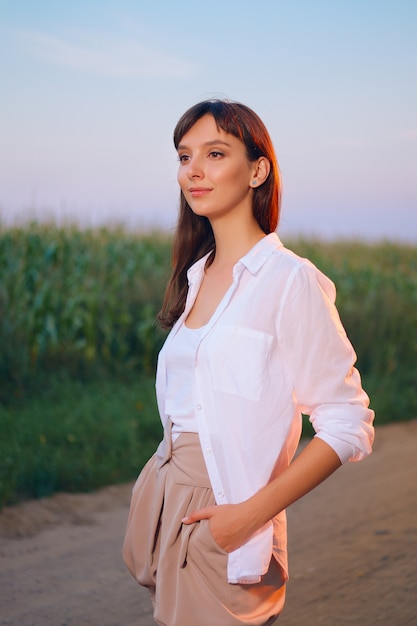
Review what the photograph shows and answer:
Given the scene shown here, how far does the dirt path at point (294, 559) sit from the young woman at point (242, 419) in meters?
1.92

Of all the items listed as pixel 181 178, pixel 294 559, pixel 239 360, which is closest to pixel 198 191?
pixel 181 178

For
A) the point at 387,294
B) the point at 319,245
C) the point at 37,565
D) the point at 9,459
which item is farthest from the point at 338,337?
the point at 319,245

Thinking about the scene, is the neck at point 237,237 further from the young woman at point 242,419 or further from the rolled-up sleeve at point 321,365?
the rolled-up sleeve at point 321,365

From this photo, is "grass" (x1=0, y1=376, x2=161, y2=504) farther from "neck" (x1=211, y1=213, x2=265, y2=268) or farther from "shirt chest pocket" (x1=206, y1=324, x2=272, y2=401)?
"shirt chest pocket" (x1=206, y1=324, x2=272, y2=401)

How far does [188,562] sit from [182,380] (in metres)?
0.44

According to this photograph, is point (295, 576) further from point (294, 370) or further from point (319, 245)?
point (319, 245)

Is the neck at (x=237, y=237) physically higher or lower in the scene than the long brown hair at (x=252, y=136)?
lower

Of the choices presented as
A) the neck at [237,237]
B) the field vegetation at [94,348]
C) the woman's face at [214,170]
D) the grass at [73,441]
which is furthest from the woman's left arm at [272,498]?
the grass at [73,441]

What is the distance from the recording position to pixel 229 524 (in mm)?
1890

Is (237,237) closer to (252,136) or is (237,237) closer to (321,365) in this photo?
(252,136)

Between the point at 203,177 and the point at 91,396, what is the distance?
5675 mm

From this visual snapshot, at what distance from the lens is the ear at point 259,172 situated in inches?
85.4

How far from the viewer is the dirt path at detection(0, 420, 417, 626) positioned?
3871 millimetres

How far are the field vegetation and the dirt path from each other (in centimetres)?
36
